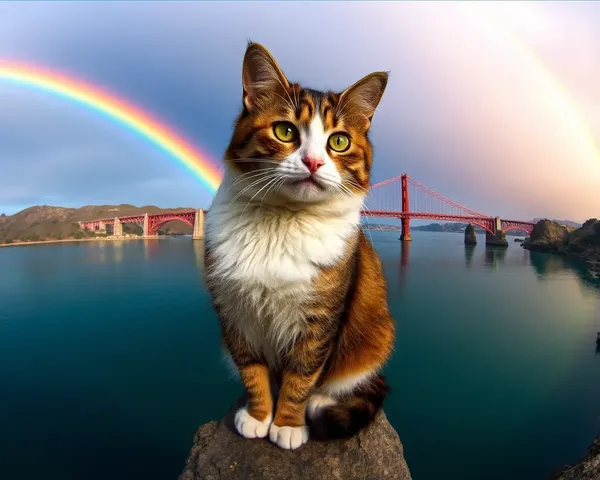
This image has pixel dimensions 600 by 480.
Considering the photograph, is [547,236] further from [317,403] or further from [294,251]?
[294,251]

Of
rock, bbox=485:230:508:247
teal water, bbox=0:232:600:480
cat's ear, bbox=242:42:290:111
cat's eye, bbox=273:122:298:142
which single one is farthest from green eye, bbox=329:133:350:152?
rock, bbox=485:230:508:247

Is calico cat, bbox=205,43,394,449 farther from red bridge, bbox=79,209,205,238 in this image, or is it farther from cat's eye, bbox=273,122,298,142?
red bridge, bbox=79,209,205,238

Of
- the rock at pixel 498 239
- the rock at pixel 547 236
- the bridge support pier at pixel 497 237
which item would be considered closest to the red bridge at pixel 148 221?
the bridge support pier at pixel 497 237

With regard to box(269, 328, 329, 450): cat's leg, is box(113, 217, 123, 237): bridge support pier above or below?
below

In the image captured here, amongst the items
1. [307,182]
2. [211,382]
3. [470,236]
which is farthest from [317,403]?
[470,236]

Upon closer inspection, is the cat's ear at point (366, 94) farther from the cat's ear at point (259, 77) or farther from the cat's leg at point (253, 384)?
the cat's leg at point (253, 384)

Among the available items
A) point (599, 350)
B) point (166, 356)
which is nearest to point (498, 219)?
point (599, 350)

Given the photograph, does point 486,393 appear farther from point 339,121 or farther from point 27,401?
point 27,401
